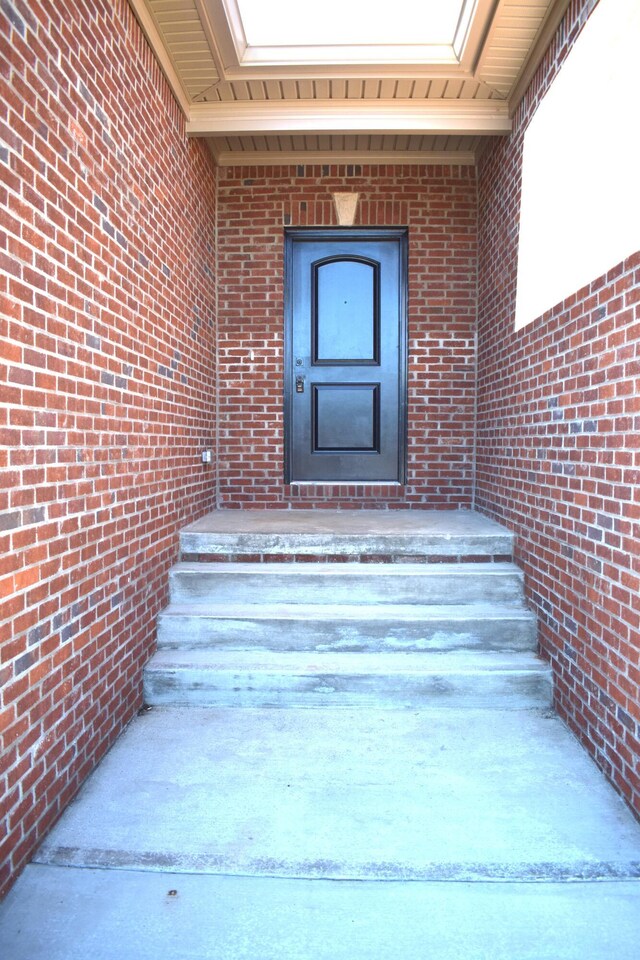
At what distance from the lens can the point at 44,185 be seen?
73.9 inches

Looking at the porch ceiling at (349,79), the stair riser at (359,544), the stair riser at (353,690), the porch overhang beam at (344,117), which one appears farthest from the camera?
the porch overhang beam at (344,117)

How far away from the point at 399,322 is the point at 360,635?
2.54 meters

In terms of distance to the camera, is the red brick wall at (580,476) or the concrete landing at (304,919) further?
the red brick wall at (580,476)

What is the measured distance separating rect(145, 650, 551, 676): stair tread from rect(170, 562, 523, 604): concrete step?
312 mm

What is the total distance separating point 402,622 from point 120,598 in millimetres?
1348

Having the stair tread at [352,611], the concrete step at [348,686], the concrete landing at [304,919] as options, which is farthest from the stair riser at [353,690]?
the concrete landing at [304,919]

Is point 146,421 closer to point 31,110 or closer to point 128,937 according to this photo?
point 31,110

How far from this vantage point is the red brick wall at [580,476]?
206cm

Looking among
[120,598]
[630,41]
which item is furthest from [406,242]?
[120,598]

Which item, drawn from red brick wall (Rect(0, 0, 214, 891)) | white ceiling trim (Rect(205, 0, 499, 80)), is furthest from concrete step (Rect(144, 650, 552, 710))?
white ceiling trim (Rect(205, 0, 499, 80))

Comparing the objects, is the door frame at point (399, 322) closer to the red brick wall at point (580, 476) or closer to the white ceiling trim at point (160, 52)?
the red brick wall at point (580, 476)

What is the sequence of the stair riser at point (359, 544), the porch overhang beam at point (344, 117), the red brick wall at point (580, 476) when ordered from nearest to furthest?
the red brick wall at point (580, 476) → the stair riser at point (359, 544) → the porch overhang beam at point (344, 117)

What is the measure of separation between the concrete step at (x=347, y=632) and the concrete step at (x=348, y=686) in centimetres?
19

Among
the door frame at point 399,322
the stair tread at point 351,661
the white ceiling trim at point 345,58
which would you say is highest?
the white ceiling trim at point 345,58
